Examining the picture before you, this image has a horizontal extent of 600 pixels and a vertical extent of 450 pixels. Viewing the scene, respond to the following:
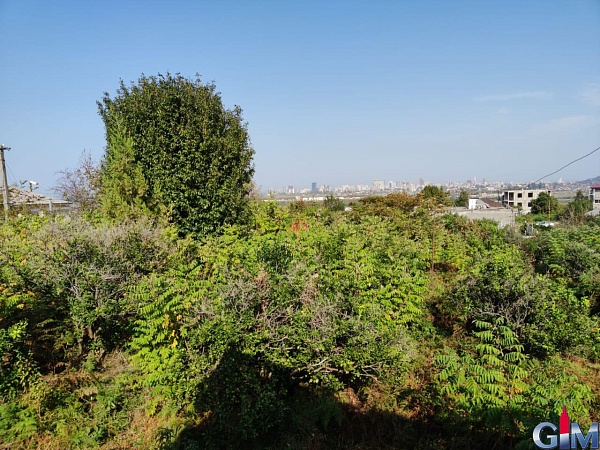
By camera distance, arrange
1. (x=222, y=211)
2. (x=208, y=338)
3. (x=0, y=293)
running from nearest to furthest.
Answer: (x=208, y=338), (x=0, y=293), (x=222, y=211)

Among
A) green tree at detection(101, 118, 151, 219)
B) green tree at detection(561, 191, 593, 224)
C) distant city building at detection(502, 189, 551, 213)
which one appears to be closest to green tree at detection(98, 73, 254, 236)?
green tree at detection(101, 118, 151, 219)

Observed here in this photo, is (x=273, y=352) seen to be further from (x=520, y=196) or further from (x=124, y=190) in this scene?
(x=520, y=196)

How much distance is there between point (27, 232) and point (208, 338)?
502 cm

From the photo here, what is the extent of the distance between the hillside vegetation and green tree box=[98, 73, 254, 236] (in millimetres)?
2984

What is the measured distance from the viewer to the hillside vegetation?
3.86 meters

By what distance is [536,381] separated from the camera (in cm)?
430

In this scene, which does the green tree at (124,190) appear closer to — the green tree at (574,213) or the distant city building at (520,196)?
the green tree at (574,213)

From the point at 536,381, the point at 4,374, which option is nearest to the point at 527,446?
the point at 536,381

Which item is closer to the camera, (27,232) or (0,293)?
A: (0,293)

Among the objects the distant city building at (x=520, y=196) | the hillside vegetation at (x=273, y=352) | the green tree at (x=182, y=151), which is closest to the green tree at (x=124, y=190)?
the green tree at (x=182, y=151)

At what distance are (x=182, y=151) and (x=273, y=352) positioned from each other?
21.9 feet

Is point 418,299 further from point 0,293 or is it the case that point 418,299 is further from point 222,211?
point 0,293

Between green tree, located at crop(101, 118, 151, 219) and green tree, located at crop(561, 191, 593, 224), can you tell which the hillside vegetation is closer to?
green tree, located at crop(101, 118, 151, 219)

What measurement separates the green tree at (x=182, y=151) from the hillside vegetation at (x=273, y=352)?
2.98 meters
